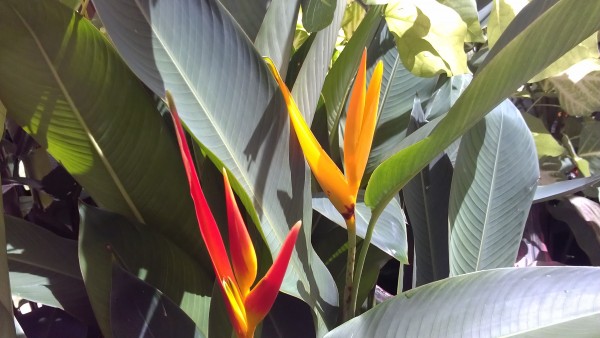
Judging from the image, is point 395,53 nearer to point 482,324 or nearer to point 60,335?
point 482,324

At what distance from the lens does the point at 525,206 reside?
63cm

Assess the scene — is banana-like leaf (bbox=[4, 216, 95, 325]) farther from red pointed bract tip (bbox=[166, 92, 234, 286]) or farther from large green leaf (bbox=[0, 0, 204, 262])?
red pointed bract tip (bbox=[166, 92, 234, 286])

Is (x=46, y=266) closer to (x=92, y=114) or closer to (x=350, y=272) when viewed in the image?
(x=92, y=114)

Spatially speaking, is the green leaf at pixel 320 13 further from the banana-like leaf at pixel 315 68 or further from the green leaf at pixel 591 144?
the green leaf at pixel 591 144

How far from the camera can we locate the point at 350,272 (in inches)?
18.8

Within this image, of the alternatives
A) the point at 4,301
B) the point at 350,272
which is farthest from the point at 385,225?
the point at 4,301

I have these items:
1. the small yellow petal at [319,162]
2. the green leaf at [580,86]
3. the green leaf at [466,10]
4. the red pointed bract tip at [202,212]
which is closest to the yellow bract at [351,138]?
the small yellow petal at [319,162]

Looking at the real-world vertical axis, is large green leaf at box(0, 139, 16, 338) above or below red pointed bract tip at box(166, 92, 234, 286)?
below

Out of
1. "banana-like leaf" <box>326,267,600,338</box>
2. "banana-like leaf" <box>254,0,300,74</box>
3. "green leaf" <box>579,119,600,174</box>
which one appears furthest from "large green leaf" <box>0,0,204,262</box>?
"green leaf" <box>579,119,600,174</box>

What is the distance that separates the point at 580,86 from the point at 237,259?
23.9 inches

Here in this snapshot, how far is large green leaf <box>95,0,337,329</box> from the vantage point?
417mm

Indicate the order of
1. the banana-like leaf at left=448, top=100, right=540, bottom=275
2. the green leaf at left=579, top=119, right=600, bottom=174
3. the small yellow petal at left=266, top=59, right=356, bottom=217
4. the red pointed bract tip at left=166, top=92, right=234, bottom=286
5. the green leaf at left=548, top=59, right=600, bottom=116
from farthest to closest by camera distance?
the green leaf at left=579, top=119, right=600, bottom=174 < the green leaf at left=548, top=59, right=600, bottom=116 < the banana-like leaf at left=448, top=100, right=540, bottom=275 < the small yellow petal at left=266, top=59, right=356, bottom=217 < the red pointed bract tip at left=166, top=92, right=234, bottom=286

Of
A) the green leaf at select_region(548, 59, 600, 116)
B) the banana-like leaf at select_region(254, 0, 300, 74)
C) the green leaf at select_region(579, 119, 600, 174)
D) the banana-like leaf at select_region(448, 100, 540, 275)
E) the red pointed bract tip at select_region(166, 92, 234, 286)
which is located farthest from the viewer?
the green leaf at select_region(579, 119, 600, 174)

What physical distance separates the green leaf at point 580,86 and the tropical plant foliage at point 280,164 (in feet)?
0.24
